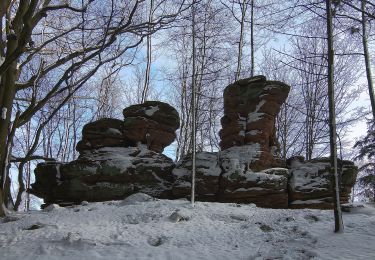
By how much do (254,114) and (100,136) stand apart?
19.4 ft

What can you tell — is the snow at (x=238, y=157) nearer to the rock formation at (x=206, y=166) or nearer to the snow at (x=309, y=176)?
the rock formation at (x=206, y=166)

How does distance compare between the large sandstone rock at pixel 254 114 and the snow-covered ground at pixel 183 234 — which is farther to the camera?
the large sandstone rock at pixel 254 114

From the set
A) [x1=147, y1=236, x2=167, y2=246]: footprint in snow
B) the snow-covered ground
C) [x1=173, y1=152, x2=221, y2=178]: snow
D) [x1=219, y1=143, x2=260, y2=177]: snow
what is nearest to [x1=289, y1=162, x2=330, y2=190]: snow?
[x1=219, y1=143, x2=260, y2=177]: snow

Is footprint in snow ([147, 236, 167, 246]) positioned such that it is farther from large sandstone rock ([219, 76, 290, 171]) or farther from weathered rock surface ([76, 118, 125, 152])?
weathered rock surface ([76, 118, 125, 152])

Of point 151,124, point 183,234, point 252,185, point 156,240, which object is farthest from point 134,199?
point 151,124

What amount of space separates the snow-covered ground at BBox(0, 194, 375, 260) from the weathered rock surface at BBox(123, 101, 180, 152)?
16.2 feet

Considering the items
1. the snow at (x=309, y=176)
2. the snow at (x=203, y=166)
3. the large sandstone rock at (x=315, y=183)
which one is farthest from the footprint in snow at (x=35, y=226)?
the snow at (x=309, y=176)

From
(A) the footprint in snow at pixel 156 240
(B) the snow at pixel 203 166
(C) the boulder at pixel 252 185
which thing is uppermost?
(B) the snow at pixel 203 166

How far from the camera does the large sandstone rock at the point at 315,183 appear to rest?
11258mm

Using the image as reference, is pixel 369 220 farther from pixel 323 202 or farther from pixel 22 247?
pixel 22 247

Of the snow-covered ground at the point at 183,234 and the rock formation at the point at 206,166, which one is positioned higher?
the rock formation at the point at 206,166

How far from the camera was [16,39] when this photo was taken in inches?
334

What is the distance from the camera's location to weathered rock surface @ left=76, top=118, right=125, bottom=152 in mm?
13454

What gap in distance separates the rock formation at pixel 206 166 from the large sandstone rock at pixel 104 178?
33mm
